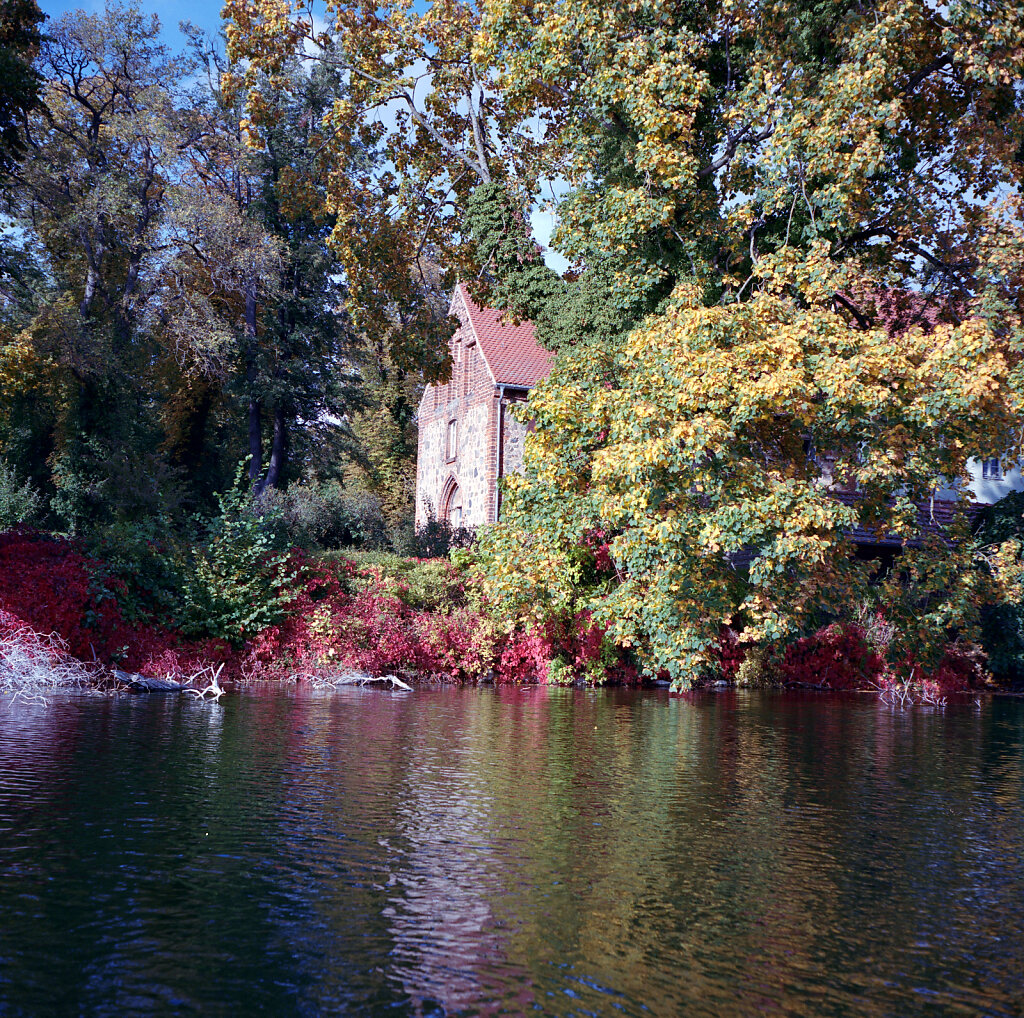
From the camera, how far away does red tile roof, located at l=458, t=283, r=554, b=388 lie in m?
31.5

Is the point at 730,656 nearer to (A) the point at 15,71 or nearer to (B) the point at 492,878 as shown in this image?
(A) the point at 15,71

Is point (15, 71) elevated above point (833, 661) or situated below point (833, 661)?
above

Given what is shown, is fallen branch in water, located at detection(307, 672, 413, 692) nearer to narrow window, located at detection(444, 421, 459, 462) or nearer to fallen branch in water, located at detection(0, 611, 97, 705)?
fallen branch in water, located at detection(0, 611, 97, 705)

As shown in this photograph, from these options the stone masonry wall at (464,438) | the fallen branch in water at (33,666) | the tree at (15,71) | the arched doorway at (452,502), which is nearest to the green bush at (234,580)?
the fallen branch in water at (33,666)

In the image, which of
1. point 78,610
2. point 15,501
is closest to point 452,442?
point 15,501

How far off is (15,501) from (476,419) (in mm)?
13844

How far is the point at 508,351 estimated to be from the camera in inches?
1307

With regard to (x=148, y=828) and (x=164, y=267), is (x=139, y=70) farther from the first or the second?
(x=148, y=828)

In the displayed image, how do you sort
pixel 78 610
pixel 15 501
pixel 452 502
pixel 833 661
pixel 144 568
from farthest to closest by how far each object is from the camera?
pixel 452 502 < pixel 15 501 < pixel 833 661 < pixel 144 568 < pixel 78 610

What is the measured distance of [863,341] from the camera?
15336 mm

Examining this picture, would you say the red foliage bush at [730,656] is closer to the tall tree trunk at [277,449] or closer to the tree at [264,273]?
the tree at [264,273]

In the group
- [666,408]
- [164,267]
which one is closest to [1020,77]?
[666,408]

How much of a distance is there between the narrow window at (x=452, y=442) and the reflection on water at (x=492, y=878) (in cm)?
2430

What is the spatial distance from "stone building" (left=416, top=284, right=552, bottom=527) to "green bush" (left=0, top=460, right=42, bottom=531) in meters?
12.1
